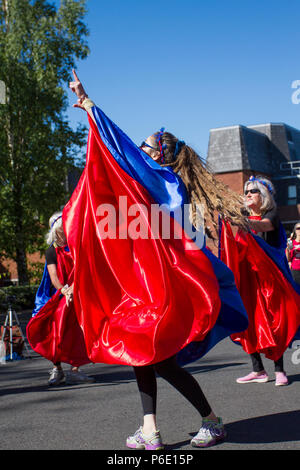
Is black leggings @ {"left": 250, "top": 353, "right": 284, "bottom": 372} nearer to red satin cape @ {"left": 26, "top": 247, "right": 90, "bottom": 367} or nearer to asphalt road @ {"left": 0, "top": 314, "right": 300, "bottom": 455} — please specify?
asphalt road @ {"left": 0, "top": 314, "right": 300, "bottom": 455}

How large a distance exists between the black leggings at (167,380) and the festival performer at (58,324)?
8.96 feet

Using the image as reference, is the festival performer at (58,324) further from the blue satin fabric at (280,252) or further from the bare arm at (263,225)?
the bare arm at (263,225)

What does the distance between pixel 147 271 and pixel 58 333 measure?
3094 millimetres

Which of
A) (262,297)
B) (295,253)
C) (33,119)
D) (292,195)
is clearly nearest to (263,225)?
(262,297)

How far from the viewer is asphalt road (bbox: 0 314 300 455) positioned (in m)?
4.00

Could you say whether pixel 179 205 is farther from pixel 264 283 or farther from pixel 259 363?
pixel 259 363

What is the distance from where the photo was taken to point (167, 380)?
372 centimetres

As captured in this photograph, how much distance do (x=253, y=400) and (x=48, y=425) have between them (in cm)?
175

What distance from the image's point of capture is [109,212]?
3.92 m

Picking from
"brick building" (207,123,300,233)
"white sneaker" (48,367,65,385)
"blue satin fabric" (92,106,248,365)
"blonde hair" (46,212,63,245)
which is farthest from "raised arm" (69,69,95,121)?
"brick building" (207,123,300,233)

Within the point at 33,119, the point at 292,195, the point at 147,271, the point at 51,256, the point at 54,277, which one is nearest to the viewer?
the point at 147,271

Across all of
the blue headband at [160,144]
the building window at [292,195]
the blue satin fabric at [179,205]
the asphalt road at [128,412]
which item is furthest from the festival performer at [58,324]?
the building window at [292,195]
